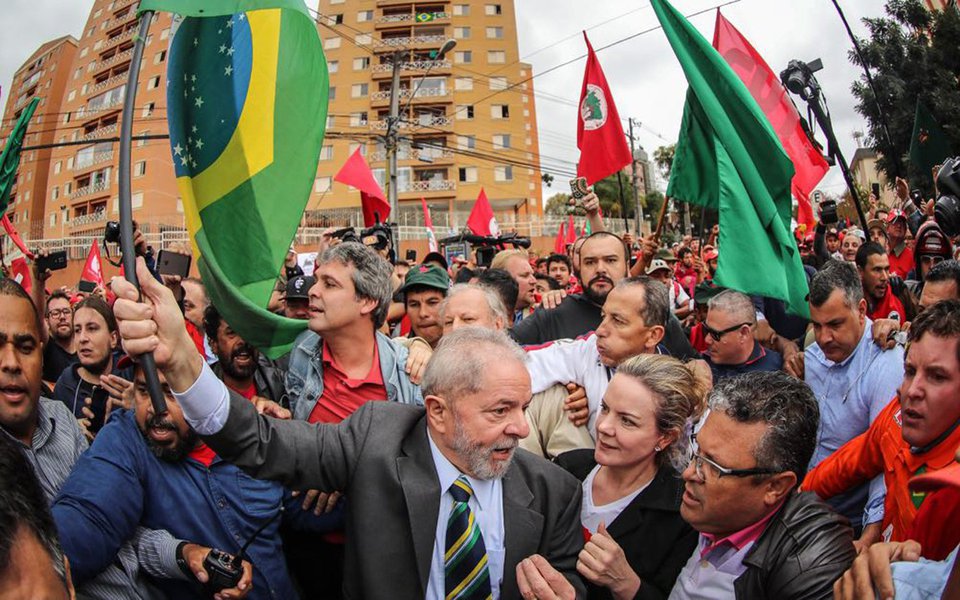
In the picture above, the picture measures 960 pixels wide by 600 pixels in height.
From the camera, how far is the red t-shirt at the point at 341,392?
3.22m

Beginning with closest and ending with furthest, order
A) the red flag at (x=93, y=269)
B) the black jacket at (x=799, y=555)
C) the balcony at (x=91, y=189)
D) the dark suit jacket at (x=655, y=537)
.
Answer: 1. the black jacket at (x=799, y=555)
2. the dark suit jacket at (x=655, y=537)
3. the red flag at (x=93, y=269)
4. the balcony at (x=91, y=189)

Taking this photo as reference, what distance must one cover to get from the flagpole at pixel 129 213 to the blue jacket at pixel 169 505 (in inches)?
24.2

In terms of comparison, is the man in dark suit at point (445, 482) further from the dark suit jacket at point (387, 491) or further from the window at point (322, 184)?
the window at point (322, 184)

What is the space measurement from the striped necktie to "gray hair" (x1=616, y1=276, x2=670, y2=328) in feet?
5.43

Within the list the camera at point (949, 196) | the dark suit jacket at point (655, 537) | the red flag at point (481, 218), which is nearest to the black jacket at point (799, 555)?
the dark suit jacket at point (655, 537)

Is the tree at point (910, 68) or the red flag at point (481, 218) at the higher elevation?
the tree at point (910, 68)

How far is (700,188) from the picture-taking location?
17.0ft

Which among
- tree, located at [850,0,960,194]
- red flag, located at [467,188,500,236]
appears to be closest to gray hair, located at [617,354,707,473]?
red flag, located at [467,188,500,236]

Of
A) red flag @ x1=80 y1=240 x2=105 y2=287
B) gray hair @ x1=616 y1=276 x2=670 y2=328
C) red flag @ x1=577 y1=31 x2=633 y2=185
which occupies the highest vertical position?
red flag @ x1=577 y1=31 x2=633 y2=185

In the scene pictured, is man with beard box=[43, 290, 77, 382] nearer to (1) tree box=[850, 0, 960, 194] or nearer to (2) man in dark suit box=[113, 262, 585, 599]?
(2) man in dark suit box=[113, 262, 585, 599]

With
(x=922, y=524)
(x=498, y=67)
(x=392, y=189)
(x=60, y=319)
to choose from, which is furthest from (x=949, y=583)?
(x=498, y=67)

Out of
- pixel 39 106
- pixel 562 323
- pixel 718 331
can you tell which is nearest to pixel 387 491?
pixel 562 323

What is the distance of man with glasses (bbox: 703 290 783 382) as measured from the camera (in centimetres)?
436

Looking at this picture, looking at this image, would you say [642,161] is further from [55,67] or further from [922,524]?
[922,524]
